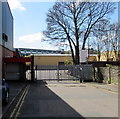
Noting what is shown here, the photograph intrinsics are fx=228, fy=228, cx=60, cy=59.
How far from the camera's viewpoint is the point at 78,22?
40781 millimetres

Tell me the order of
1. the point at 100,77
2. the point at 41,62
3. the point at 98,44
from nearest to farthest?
1. the point at 100,77
2. the point at 98,44
3. the point at 41,62

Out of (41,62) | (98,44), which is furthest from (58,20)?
(41,62)

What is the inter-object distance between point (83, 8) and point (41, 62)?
4306 cm

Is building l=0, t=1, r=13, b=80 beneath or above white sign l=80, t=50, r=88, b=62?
above

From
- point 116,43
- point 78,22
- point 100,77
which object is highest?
point 78,22

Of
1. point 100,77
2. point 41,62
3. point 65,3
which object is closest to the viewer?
point 100,77

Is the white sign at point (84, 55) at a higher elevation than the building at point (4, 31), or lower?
lower

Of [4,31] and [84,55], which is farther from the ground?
[4,31]

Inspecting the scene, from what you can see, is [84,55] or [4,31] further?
[84,55]

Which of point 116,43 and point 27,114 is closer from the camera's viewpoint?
point 27,114

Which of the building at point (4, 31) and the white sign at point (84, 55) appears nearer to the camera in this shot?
the building at point (4, 31)

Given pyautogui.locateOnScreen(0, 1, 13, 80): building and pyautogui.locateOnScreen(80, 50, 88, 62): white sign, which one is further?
pyautogui.locateOnScreen(80, 50, 88, 62): white sign

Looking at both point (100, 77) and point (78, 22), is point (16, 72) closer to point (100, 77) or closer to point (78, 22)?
point (100, 77)

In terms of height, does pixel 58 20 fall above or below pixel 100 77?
above
